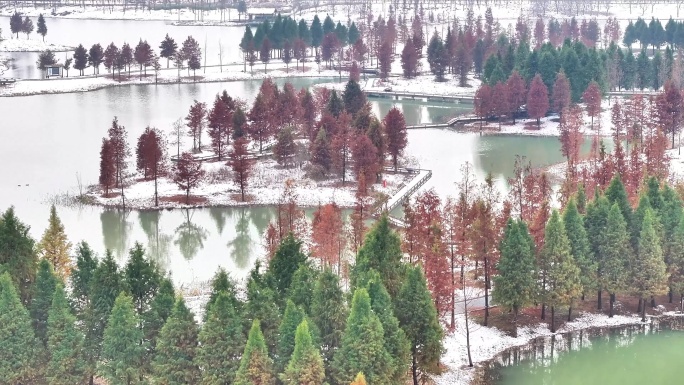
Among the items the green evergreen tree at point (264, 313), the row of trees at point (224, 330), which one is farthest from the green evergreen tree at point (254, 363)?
the green evergreen tree at point (264, 313)

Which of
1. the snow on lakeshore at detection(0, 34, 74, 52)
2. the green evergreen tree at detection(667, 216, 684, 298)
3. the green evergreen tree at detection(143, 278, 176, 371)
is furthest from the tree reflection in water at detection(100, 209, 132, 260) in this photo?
the snow on lakeshore at detection(0, 34, 74, 52)

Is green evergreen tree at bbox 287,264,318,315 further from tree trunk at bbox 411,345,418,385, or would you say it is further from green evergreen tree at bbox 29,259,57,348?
green evergreen tree at bbox 29,259,57,348

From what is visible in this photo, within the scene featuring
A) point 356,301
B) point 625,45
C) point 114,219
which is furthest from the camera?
point 625,45

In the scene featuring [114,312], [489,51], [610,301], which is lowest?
[610,301]

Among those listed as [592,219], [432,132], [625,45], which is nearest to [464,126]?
[432,132]

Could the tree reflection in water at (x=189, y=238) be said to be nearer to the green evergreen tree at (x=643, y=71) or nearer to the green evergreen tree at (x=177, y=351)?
the green evergreen tree at (x=177, y=351)

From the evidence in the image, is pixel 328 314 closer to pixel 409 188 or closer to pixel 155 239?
pixel 155 239

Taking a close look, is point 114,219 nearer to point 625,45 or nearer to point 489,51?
point 489,51
